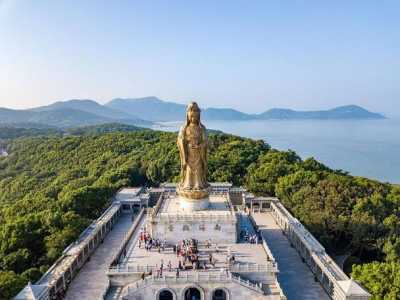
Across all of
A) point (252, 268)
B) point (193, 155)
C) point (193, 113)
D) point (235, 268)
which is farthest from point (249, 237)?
point (193, 113)

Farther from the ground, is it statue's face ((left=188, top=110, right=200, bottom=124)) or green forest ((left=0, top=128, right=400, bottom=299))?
statue's face ((left=188, top=110, right=200, bottom=124))

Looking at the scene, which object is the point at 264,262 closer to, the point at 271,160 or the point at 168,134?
the point at 271,160

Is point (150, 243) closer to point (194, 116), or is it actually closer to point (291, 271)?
point (194, 116)

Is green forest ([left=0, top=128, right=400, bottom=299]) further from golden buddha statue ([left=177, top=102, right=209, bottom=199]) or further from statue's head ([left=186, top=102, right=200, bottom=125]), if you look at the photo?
statue's head ([left=186, top=102, right=200, bottom=125])

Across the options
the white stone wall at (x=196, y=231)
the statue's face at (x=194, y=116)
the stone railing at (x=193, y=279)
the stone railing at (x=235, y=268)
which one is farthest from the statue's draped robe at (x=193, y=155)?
the stone railing at (x=193, y=279)

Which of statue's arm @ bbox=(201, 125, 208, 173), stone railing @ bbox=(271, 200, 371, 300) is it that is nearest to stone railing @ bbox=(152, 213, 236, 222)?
statue's arm @ bbox=(201, 125, 208, 173)

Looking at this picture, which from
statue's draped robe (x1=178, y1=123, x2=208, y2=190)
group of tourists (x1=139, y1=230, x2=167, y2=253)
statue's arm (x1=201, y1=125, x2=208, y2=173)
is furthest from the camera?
statue's arm (x1=201, y1=125, x2=208, y2=173)

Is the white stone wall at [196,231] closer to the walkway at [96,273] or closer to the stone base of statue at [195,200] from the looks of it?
the stone base of statue at [195,200]
